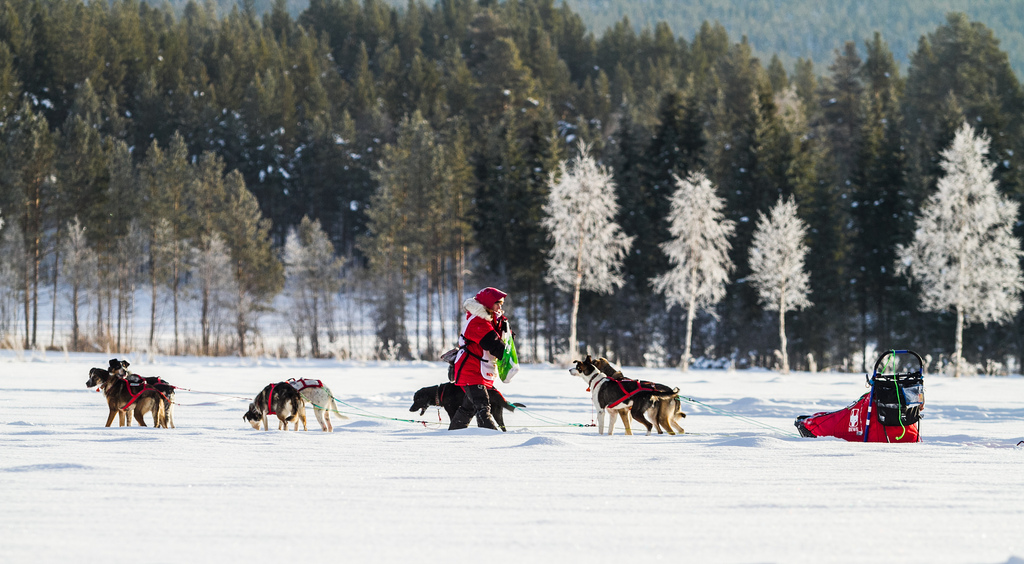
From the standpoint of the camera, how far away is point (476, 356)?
783cm

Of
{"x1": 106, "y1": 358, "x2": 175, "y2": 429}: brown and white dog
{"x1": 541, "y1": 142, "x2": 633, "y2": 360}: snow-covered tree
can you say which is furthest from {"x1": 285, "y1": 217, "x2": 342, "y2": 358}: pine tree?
{"x1": 106, "y1": 358, "x2": 175, "y2": 429}: brown and white dog

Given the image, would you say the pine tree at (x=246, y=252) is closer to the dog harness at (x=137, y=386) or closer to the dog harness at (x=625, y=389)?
the dog harness at (x=137, y=386)

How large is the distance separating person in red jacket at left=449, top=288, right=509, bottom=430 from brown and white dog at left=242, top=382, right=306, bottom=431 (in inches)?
59.1

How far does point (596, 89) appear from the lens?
260ft

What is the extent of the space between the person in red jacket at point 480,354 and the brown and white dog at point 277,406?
150cm

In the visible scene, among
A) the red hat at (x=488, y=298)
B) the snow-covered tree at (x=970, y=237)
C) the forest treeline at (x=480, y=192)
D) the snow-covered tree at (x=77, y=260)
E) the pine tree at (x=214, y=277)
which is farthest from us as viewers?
the pine tree at (x=214, y=277)

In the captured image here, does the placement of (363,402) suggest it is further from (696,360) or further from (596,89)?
(596,89)

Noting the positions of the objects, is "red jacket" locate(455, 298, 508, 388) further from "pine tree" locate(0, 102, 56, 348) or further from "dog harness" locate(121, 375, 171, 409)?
"pine tree" locate(0, 102, 56, 348)

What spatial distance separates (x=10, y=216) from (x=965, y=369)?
146 ft

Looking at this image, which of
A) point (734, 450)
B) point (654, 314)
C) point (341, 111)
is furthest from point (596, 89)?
point (734, 450)

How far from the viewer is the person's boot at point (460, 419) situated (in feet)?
26.0

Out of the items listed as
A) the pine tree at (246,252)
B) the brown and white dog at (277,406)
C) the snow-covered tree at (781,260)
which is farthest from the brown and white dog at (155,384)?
the pine tree at (246,252)

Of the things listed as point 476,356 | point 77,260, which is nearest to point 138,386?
point 476,356

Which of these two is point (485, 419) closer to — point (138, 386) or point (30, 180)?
point (138, 386)
